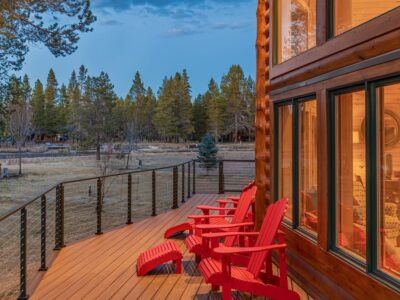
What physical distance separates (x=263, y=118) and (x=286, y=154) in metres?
0.69

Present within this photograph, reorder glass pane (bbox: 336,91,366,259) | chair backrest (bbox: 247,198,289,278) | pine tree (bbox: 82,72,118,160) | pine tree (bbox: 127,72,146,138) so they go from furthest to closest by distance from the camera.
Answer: pine tree (bbox: 127,72,146,138)
pine tree (bbox: 82,72,118,160)
chair backrest (bbox: 247,198,289,278)
glass pane (bbox: 336,91,366,259)

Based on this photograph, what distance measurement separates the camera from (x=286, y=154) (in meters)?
4.39

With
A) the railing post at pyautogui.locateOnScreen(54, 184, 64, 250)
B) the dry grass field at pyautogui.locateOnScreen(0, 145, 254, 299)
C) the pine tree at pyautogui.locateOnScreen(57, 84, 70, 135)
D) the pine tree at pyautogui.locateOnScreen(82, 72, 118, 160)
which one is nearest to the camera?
the railing post at pyautogui.locateOnScreen(54, 184, 64, 250)

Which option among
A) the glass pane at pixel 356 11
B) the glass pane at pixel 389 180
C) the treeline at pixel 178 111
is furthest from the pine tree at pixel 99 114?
the glass pane at pixel 389 180

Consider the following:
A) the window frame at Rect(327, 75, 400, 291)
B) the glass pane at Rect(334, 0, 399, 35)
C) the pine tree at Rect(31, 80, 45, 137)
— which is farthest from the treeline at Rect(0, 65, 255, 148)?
the window frame at Rect(327, 75, 400, 291)

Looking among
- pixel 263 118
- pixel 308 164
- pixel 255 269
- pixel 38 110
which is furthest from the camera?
pixel 38 110

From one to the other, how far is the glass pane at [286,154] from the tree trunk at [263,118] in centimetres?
23

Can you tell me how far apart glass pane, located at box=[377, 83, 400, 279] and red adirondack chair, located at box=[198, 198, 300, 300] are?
2.50 ft

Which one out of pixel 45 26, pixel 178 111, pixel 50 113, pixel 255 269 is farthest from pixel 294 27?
pixel 50 113

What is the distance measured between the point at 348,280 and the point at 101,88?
30312 millimetres

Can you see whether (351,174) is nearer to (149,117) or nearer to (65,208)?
(65,208)

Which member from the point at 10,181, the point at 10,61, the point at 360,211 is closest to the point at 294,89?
the point at 360,211

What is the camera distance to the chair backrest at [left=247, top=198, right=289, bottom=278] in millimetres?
3283

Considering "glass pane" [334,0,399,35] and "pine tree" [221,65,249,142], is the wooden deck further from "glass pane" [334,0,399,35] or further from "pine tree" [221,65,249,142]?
"pine tree" [221,65,249,142]
